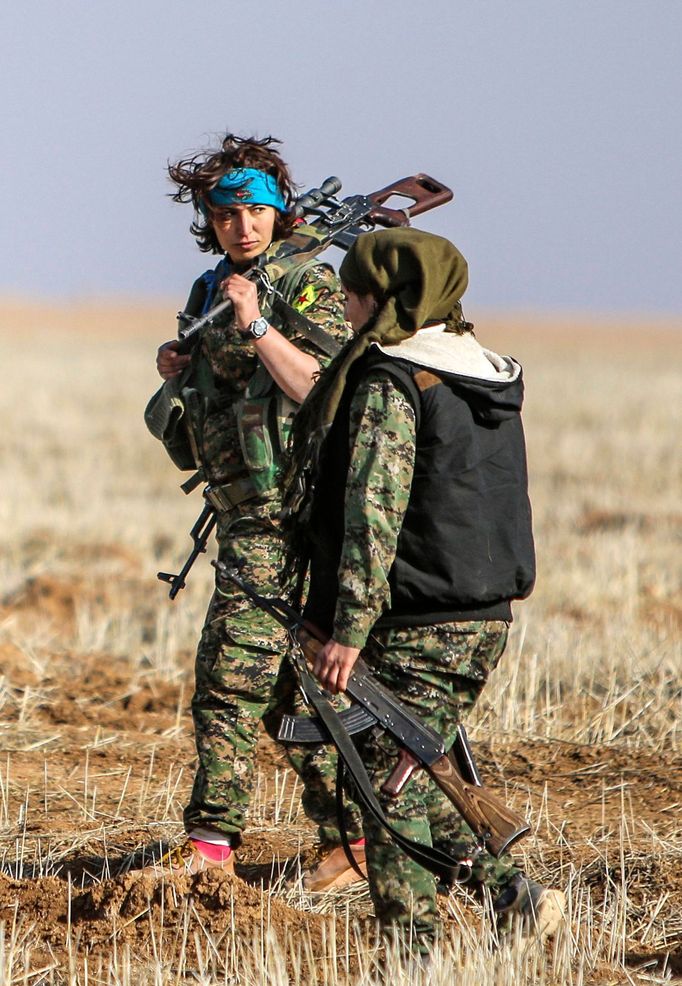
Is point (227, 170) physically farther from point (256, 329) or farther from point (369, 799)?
point (369, 799)

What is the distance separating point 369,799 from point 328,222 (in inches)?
79.1

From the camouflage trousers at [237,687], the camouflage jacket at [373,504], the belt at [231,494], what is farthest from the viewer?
the belt at [231,494]

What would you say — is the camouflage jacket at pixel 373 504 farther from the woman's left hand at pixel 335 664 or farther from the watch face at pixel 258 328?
the watch face at pixel 258 328

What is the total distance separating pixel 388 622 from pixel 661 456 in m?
13.9

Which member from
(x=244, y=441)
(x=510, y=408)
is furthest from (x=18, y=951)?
(x=510, y=408)

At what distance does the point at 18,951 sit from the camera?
155 inches

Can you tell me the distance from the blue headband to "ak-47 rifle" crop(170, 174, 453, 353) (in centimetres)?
17

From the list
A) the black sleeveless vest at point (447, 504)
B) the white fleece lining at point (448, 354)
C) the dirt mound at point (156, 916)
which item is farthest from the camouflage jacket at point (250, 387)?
the dirt mound at point (156, 916)

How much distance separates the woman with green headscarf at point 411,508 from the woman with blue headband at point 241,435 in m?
0.61

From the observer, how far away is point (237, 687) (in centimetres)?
457

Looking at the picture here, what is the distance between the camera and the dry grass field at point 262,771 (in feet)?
13.1

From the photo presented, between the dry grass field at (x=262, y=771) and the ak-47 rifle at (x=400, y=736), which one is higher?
the ak-47 rifle at (x=400, y=736)

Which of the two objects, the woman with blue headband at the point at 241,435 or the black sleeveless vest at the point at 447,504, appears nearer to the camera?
the black sleeveless vest at the point at 447,504

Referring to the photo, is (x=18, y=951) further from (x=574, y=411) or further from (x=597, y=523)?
(x=574, y=411)
